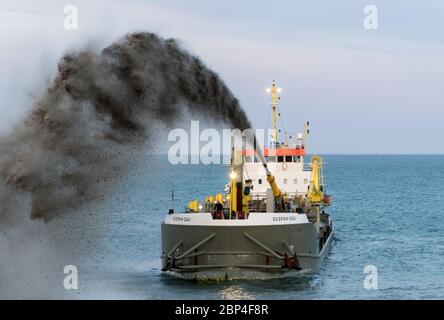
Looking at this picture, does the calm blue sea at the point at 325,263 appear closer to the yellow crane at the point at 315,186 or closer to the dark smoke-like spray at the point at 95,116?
the dark smoke-like spray at the point at 95,116

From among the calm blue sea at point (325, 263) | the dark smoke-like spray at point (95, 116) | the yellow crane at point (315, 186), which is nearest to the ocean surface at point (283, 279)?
the calm blue sea at point (325, 263)

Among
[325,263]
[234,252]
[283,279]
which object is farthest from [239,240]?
[325,263]

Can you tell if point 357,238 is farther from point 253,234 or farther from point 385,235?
point 253,234

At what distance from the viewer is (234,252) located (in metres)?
37.9

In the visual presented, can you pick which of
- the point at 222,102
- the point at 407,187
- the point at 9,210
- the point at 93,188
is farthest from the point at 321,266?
the point at 407,187

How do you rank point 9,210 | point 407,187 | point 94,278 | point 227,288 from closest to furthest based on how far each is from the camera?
point 9,210
point 227,288
point 94,278
point 407,187

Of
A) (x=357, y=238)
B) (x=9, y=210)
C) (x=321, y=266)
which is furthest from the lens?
(x=357, y=238)

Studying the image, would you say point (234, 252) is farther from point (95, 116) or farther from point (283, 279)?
point (95, 116)

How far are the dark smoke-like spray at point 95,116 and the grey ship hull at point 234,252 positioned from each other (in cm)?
560

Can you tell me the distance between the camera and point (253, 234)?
37.9 metres

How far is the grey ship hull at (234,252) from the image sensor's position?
3784 centimetres

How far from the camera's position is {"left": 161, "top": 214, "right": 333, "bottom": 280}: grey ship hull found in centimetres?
3784

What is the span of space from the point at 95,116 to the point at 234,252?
31.8 feet

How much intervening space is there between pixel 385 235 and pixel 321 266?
67.7ft
